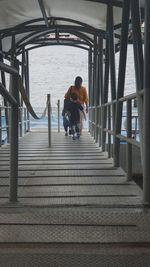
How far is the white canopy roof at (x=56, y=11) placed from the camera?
5.80 m

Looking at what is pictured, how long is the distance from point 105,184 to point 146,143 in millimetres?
888

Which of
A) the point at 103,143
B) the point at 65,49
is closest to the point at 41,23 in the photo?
the point at 103,143

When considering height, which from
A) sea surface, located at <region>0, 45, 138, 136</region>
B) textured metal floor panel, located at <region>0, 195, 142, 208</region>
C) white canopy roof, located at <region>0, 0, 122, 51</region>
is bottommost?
textured metal floor panel, located at <region>0, 195, 142, 208</region>

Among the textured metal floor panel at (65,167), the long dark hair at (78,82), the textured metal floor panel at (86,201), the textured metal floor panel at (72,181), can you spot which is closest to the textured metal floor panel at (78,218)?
the textured metal floor panel at (86,201)

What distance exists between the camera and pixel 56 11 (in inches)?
257

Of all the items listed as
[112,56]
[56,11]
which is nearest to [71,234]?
[112,56]

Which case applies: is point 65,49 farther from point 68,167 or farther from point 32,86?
point 68,167

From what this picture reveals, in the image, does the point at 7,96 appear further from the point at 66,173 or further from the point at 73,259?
the point at 66,173

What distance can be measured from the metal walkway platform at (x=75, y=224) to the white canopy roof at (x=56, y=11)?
389 centimetres

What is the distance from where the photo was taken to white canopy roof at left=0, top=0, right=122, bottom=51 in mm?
5805

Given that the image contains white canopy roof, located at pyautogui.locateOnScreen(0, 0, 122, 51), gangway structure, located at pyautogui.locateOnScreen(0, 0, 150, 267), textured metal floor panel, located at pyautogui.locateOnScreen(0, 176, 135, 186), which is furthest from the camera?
white canopy roof, located at pyautogui.locateOnScreen(0, 0, 122, 51)

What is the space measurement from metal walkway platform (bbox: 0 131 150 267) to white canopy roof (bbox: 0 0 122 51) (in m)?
3.89

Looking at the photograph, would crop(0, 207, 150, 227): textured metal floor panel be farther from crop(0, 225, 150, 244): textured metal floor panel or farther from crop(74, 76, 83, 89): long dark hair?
crop(74, 76, 83, 89): long dark hair

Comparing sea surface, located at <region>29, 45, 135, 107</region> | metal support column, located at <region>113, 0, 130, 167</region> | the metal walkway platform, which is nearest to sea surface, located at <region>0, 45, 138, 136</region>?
Answer: sea surface, located at <region>29, 45, 135, 107</region>
